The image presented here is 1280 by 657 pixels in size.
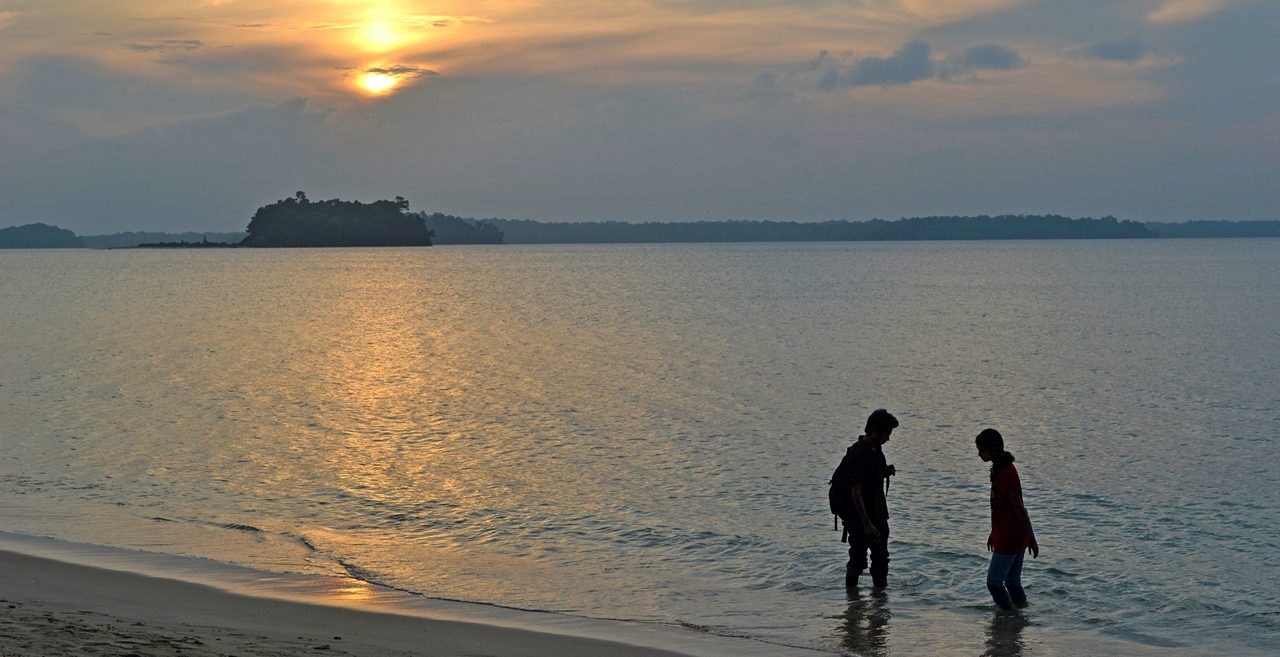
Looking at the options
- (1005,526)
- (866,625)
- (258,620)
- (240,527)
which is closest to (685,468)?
(240,527)

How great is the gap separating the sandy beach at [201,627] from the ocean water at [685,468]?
6.02 ft

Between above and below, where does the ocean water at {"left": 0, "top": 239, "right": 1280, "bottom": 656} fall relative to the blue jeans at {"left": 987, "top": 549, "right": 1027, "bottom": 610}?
below

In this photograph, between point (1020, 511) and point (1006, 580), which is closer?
point (1020, 511)

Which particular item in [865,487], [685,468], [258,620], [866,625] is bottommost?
[685,468]

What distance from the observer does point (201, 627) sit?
35.7ft

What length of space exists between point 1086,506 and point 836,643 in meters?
9.18

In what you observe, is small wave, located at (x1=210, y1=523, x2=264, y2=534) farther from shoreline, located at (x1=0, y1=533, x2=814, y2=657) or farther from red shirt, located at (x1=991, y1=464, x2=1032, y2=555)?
red shirt, located at (x1=991, y1=464, x2=1032, y2=555)

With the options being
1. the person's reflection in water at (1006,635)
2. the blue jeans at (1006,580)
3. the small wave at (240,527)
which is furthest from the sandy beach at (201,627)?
the small wave at (240,527)

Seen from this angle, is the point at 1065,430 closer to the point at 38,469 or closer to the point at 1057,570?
the point at 1057,570

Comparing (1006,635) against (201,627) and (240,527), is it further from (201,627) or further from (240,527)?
(240,527)

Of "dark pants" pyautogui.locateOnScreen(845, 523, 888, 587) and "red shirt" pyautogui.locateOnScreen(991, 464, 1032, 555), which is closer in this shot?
"red shirt" pyautogui.locateOnScreen(991, 464, 1032, 555)

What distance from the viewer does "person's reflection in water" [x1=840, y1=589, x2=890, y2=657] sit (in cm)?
1184

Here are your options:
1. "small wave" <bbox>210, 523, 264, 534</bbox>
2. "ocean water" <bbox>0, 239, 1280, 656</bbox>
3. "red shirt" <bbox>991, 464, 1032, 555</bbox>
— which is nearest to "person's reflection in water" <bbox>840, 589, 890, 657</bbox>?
"ocean water" <bbox>0, 239, 1280, 656</bbox>

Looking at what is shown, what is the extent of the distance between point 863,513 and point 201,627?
6.38m
